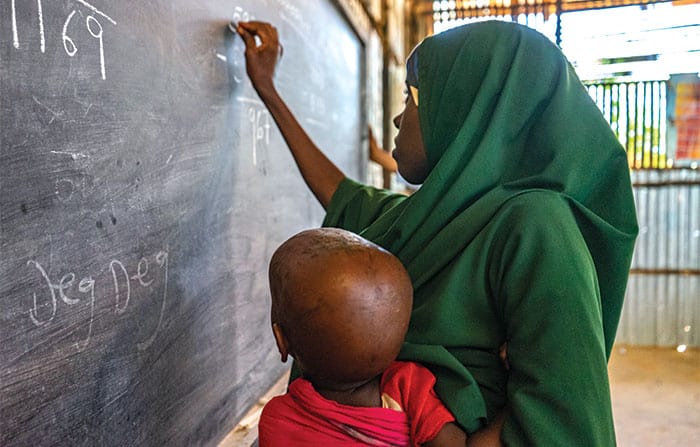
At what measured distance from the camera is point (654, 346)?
15.6 feet

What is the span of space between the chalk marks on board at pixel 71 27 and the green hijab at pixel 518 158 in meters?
0.54

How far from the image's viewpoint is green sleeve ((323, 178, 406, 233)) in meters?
1.35

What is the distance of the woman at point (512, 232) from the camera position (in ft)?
2.49

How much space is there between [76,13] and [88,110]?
13cm

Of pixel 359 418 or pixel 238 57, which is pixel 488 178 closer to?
pixel 359 418

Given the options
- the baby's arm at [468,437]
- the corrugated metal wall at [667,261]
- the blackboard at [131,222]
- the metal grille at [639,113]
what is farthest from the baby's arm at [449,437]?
the corrugated metal wall at [667,261]

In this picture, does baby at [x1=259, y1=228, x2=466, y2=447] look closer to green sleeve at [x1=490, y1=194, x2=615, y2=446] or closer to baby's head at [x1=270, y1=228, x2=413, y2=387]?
baby's head at [x1=270, y1=228, x2=413, y2=387]

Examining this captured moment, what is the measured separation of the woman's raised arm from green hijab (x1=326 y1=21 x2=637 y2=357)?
1.71ft

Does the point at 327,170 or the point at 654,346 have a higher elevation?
the point at 327,170

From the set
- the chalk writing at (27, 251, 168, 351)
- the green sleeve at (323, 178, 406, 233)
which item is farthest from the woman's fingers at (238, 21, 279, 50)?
the chalk writing at (27, 251, 168, 351)

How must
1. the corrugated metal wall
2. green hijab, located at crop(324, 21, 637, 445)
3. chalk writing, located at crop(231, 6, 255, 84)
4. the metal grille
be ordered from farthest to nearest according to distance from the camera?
the corrugated metal wall, the metal grille, chalk writing, located at crop(231, 6, 255, 84), green hijab, located at crop(324, 21, 637, 445)

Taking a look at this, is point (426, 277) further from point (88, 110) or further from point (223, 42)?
point (223, 42)

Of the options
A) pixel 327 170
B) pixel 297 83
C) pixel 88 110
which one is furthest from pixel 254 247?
pixel 88 110

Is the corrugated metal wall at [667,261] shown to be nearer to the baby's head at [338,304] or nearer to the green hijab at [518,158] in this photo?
the green hijab at [518,158]
